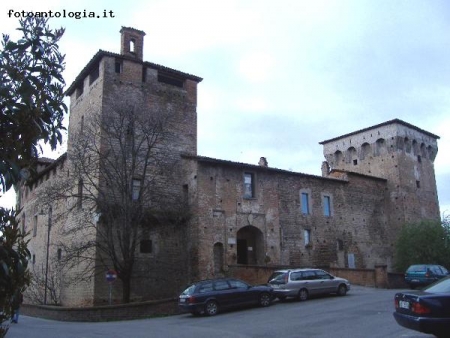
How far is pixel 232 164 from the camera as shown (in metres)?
30.2

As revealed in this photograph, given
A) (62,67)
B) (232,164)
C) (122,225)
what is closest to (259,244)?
(232,164)

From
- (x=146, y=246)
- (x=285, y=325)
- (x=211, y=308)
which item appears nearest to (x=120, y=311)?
(x=211, y=308)

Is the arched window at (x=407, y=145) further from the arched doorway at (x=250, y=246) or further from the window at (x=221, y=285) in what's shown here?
the window at (x=221, y=285)

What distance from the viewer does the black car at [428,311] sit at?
8938mm

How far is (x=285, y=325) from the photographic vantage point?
14.7 m

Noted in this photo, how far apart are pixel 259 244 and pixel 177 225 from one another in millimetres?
5630

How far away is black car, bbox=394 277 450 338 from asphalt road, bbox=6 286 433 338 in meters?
2.04

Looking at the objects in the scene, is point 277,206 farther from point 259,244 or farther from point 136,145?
point 136,145

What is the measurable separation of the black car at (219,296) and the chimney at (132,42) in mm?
16998

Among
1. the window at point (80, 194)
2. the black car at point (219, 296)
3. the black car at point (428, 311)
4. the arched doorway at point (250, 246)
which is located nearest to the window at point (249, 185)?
the arched doorway at point (250, 246)

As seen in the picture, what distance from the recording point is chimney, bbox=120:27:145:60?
31330mm

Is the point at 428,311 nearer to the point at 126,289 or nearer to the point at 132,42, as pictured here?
the point at 126,289

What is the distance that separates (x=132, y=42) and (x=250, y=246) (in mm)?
15433

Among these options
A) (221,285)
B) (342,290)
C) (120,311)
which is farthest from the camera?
(342,290)
